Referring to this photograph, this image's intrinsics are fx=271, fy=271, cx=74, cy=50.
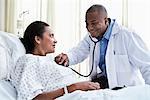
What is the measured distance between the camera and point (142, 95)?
4.13 ft

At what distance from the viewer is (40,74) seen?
5.22 ft

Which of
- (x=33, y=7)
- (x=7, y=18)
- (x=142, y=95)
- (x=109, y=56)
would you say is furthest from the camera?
(x=33, y=7)

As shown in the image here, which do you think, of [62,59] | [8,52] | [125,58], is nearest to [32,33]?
[8,52]

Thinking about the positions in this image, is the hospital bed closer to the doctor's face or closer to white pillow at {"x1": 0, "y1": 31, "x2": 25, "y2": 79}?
white pillow at {"x1": 0, "y1": 31, "x2": 25, "y2": 79}

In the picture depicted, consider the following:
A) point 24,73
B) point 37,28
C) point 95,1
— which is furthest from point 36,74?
point 95,1

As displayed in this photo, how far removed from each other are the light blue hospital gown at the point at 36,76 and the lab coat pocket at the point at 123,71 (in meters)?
0.35

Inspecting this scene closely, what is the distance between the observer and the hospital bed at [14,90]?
1204mm

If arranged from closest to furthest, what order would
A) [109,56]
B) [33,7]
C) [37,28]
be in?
[37,28] → [109,56] → [33,7]

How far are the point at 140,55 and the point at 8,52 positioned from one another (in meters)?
0.87

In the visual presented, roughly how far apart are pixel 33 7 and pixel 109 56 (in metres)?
0.88

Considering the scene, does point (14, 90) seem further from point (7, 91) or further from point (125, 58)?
point (125, 58)

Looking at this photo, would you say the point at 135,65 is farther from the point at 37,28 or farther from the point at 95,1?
the point at 95,1

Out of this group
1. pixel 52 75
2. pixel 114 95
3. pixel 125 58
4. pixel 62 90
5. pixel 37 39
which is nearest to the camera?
pixel 114 95

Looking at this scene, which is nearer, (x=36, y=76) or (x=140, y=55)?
(x=36, y=76)
